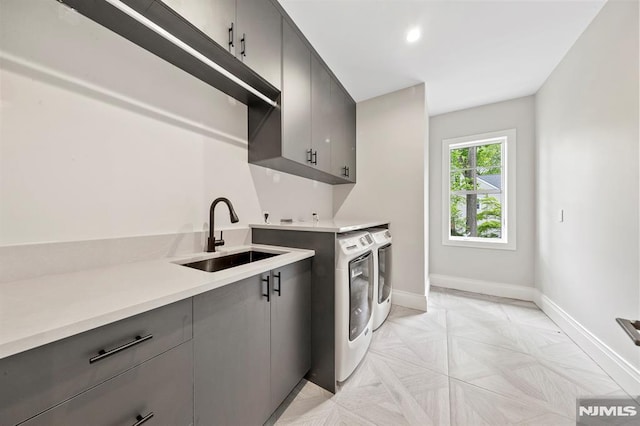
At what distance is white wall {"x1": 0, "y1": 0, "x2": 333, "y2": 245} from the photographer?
93 centimetres

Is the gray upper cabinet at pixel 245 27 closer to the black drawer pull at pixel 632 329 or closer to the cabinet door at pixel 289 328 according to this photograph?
the cabinet door at pixel 289 328

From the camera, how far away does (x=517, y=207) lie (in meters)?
3.08

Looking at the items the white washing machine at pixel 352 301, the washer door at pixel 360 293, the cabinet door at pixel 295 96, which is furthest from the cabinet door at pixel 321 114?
the washer door at pixel 360 293

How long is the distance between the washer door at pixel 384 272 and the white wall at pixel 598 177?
61.8 inches

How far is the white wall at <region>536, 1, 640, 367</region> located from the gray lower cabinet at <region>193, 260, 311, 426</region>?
6.89 feet

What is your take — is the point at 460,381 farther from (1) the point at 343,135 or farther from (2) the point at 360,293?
(1) the point at 343,135

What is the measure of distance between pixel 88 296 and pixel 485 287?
3.98m

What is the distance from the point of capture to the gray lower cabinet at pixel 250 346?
0.91 m

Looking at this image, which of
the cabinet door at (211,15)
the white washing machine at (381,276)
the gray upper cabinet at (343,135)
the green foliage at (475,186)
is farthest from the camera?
the green foliage at (475,186)

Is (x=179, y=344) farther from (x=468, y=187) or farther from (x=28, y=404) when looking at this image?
(x=468, y=187)

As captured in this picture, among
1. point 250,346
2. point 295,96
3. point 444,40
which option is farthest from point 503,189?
point 250,346

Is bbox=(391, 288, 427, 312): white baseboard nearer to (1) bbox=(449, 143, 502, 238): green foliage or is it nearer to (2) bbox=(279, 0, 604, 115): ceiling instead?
(1) bbox=(449, 143, 502, 238): green foliage

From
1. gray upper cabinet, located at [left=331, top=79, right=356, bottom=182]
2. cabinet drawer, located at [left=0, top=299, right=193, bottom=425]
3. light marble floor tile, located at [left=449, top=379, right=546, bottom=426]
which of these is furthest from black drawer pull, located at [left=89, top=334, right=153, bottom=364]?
gray upper cabinet, located at [left=331, top=79, right=356, bottom=182]

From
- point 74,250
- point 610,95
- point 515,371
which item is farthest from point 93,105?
point 610,95
